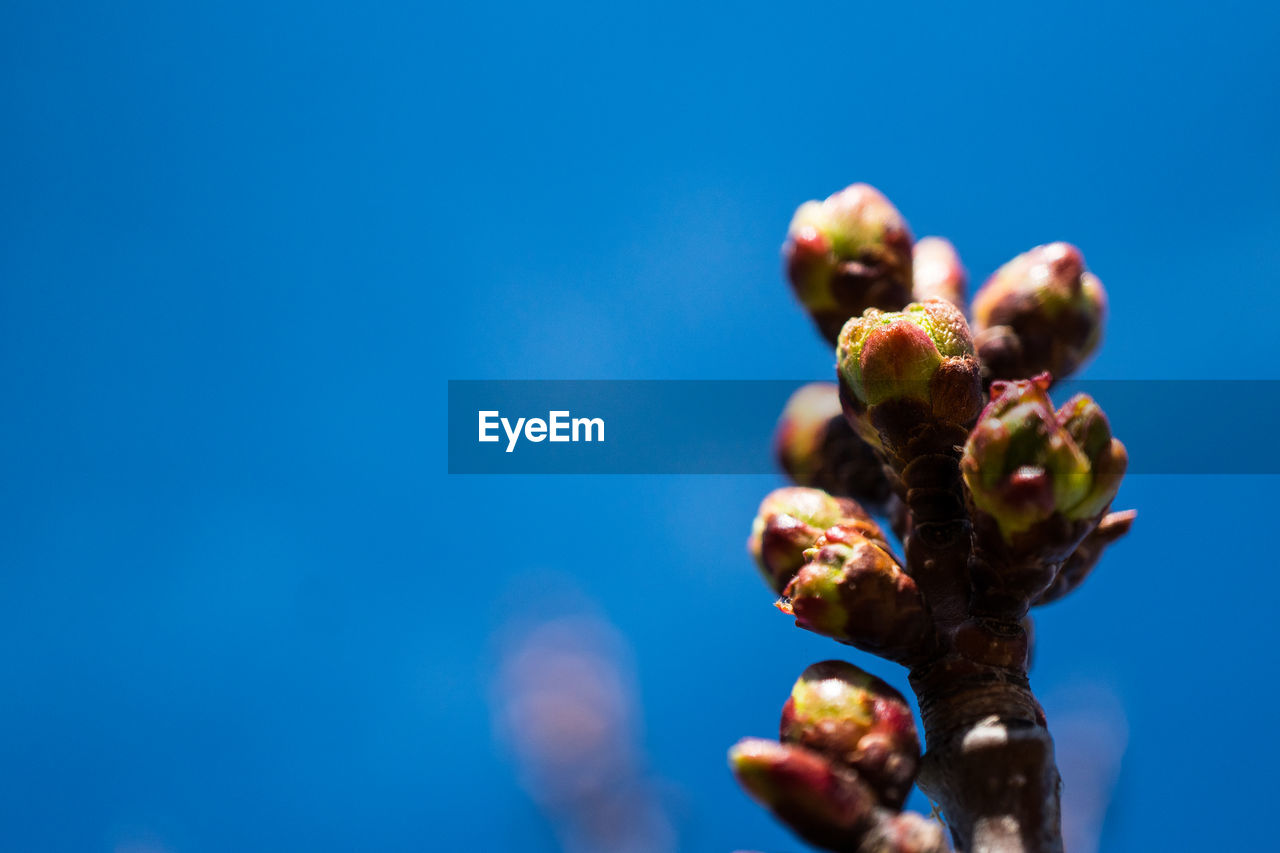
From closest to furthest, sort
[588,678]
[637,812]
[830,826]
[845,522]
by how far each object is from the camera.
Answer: [830,826], [845,522], [637,812], [588,678]

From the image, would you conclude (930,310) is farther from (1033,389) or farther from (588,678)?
(588,678)

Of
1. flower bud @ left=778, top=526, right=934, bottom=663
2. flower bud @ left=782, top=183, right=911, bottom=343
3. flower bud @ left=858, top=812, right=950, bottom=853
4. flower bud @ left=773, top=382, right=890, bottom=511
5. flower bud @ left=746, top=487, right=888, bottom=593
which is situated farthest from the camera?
flower bud @ left=773, top=382, right=890, bottom=511

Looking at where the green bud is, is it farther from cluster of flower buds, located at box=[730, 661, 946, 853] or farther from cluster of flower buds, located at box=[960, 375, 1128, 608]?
cluster of flower buds, located at box=[730, 661, 946, 853]

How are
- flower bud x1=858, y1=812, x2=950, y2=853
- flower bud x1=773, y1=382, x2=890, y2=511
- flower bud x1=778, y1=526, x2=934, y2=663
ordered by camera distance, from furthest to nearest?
flower bud x1=773, y1=382, x2=890, y2=511, flower bud x1=778, y1=526, x2=934, y2=663, flower bud x1=858, y1=812, x2=950, y2=853

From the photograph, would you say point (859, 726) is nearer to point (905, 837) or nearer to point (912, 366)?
point (905, 837)

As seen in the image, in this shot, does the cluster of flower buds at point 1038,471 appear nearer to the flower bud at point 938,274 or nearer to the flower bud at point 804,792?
the flower bud at point 804,792

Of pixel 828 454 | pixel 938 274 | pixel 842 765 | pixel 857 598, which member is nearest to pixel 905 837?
pixel 842 765

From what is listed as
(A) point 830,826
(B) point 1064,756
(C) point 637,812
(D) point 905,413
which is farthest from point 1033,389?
(C) point 637,812

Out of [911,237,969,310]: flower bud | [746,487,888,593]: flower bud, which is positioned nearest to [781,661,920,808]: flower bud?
[746,487,888,593]: flower bud
